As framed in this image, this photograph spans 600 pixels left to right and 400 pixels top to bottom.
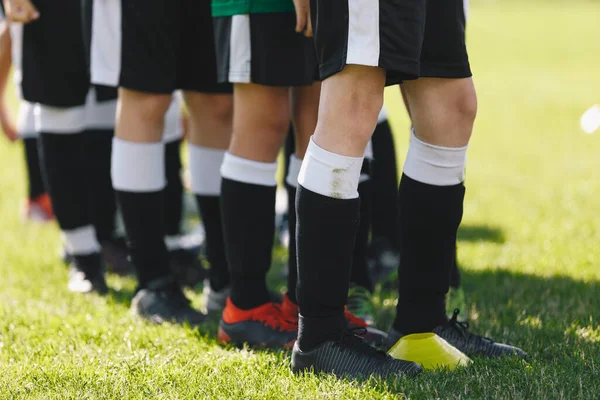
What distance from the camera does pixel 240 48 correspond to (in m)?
2.70

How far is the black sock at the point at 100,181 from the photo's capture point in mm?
4508

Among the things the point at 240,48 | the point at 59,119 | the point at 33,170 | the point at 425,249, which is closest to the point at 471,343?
the point at 425,249

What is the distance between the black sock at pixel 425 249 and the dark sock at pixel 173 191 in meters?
1.69

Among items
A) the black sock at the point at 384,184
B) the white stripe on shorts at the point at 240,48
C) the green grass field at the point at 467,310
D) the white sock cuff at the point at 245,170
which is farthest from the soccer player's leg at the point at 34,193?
the white stripe on shorts at the point at 240,48

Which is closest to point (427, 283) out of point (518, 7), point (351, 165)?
point (351, 165)

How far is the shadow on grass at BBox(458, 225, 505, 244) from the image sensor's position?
4719 millimetres

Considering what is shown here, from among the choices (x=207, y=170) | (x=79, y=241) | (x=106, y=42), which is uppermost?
(x=106, y=42)

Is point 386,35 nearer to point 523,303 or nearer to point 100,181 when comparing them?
point 523,303

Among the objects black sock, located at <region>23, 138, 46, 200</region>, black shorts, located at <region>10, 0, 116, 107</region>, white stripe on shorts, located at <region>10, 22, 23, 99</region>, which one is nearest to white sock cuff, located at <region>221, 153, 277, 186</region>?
black shorts, located at <region>10, 0, 116, 107</region>

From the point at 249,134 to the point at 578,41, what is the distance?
58.8ft

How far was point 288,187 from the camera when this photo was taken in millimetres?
3170

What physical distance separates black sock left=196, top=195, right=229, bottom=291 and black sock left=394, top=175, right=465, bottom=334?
977 mm

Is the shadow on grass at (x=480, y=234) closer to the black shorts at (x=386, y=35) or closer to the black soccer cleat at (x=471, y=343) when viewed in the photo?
the black soccer cleat at (x=471, y=343)

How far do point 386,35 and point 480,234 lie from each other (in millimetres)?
2821
